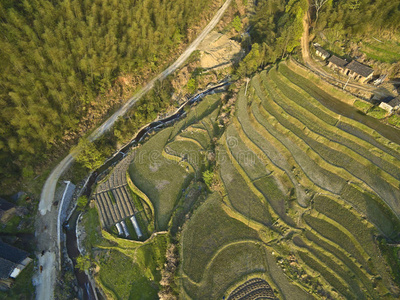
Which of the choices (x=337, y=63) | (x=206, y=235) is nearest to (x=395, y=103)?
(x=337, y=63)

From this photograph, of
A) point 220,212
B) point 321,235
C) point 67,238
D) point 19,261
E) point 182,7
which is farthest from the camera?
point 182,7

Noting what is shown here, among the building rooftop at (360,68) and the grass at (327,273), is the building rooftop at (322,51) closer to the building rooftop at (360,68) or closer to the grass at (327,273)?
the building rooftop at (360,68)

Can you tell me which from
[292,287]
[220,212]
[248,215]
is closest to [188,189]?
[220,212]

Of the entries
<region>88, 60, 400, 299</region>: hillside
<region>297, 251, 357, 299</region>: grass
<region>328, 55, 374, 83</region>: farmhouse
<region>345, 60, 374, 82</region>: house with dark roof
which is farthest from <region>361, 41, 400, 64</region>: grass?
<region>297, 251, 357, 299</region>: grass

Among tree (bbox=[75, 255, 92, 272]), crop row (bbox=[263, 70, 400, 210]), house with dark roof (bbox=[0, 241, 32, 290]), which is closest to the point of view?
house with dark roof (bbox=[0, 241, 32, 290])

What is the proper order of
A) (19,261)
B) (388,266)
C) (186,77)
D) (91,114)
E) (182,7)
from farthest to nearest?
(182,7), (186,77), (91,114), (19,261), (388,266)

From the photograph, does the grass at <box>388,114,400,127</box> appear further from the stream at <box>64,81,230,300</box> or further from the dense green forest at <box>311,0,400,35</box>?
the stream at <box>64,81,230,300</box>

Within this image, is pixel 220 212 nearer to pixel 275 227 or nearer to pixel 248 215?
pixel 248 215

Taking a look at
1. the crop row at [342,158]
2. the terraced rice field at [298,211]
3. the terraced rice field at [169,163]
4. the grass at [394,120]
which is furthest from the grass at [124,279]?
the grass at [394,120]
